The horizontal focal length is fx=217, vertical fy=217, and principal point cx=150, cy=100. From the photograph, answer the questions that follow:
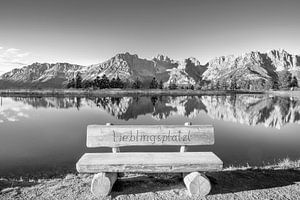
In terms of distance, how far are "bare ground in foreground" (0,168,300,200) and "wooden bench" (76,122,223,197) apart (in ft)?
1.48

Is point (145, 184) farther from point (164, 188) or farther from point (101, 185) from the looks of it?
point (101, 185)

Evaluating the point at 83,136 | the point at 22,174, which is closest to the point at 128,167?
the point at 22,174

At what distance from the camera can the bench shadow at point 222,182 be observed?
230 inches

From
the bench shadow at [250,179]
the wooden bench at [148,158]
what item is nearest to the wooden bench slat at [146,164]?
the wooden bench at [148,158]

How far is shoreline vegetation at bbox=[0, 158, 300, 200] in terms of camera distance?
5500mm

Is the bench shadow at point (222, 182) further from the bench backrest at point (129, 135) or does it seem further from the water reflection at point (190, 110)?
the water reflection at point (190, 110)

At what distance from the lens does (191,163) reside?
5.06 m

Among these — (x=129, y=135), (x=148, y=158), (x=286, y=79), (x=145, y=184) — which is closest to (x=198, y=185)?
(x=148, y=158)

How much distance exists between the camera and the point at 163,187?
5.95m

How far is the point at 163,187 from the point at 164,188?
0.22ft

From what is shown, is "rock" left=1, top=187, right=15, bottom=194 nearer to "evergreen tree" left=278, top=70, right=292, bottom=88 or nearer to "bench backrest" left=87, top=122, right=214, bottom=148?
"bench backrest" left=87, top=122, right=214, bottom=148

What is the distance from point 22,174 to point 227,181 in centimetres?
891

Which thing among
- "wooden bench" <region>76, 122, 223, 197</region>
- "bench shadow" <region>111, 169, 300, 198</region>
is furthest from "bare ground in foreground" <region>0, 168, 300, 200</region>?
"wooden bench" <region>76, 122, 223, 197</region>

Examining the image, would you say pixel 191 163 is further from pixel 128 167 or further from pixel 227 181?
pixel 227 181
